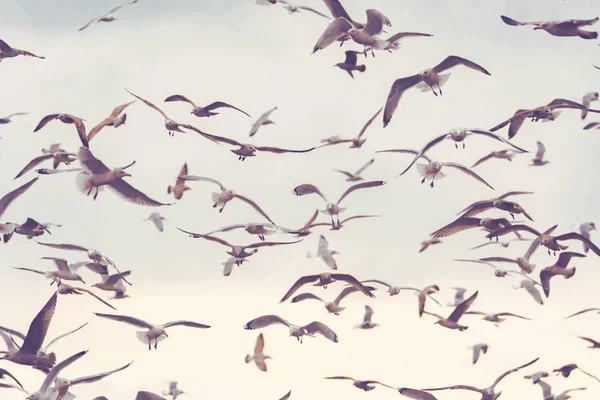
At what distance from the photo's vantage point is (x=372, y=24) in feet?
110

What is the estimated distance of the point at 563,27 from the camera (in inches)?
1304

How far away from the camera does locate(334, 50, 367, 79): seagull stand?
3772 centimetres

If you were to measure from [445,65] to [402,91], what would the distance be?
Answer: 1.65m

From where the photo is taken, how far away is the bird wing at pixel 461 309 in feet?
129

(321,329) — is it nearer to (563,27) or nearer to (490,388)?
(490,388)

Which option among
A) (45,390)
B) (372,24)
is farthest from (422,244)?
(45,390)

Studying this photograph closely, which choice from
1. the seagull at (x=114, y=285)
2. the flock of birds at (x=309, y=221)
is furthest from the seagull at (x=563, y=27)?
the seagull at (x=114, y=285)

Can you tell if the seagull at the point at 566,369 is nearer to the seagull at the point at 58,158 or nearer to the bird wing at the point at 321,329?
the bird wing at the point at 321,329

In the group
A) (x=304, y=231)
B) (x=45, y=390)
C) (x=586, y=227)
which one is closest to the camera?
(x=45, y=390)

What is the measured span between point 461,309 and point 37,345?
42.7ft

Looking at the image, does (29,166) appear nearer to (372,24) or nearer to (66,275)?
(66,275)

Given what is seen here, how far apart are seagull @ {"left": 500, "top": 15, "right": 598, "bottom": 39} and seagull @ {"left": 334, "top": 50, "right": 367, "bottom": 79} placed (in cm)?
593

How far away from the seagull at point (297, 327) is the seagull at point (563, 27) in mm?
9605

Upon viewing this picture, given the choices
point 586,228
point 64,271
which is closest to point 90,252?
point 64,271
